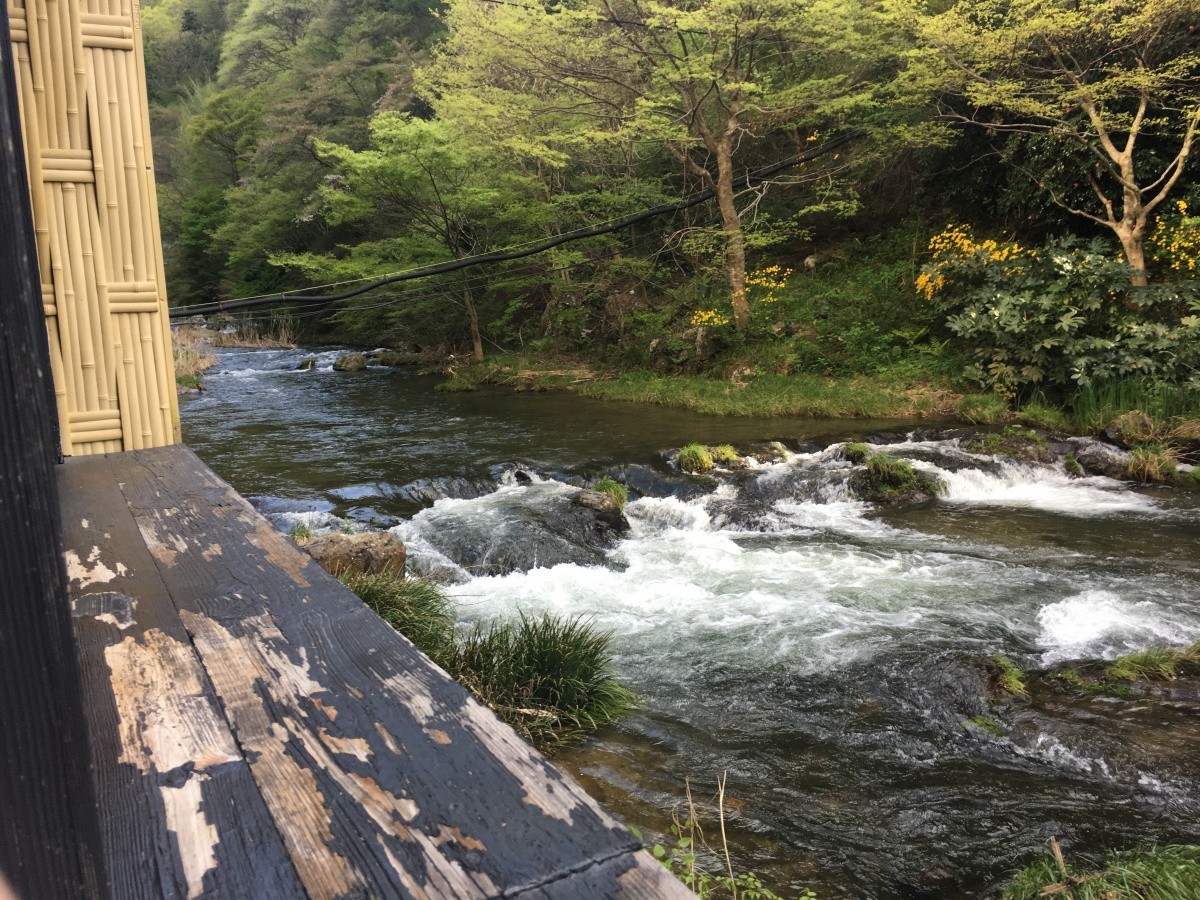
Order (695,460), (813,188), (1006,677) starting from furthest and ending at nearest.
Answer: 1. (813,188)
2. (695,460)
3. (1006,677)

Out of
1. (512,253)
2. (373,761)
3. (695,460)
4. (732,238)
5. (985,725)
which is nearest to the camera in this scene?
(373,761)

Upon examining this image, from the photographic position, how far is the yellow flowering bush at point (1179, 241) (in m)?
10.7

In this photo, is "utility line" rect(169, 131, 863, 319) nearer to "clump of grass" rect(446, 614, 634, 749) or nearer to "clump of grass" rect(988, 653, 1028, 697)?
"clump of grass" rect(446, 614, 634, 749)

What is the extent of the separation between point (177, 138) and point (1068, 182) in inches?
1482

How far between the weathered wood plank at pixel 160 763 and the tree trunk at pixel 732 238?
12.9 meters

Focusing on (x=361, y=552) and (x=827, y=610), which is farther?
(x=361, y=552)

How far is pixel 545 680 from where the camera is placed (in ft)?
13.9

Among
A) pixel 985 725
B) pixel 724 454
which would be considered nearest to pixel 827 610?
pixel 985 725

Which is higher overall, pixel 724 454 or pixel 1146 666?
pixel 724 454

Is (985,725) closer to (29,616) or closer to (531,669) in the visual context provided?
(531,669)

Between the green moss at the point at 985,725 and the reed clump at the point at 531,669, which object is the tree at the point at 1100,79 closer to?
the green moss at the point at 985,725

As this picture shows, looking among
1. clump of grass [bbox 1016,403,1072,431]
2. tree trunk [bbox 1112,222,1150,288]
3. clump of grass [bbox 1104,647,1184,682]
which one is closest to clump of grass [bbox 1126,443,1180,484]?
clump of grass [bbox 1016,403,1072,431]

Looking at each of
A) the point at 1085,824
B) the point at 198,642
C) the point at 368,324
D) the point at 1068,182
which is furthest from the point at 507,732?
the point at 368,324

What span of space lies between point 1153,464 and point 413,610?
8089mm
